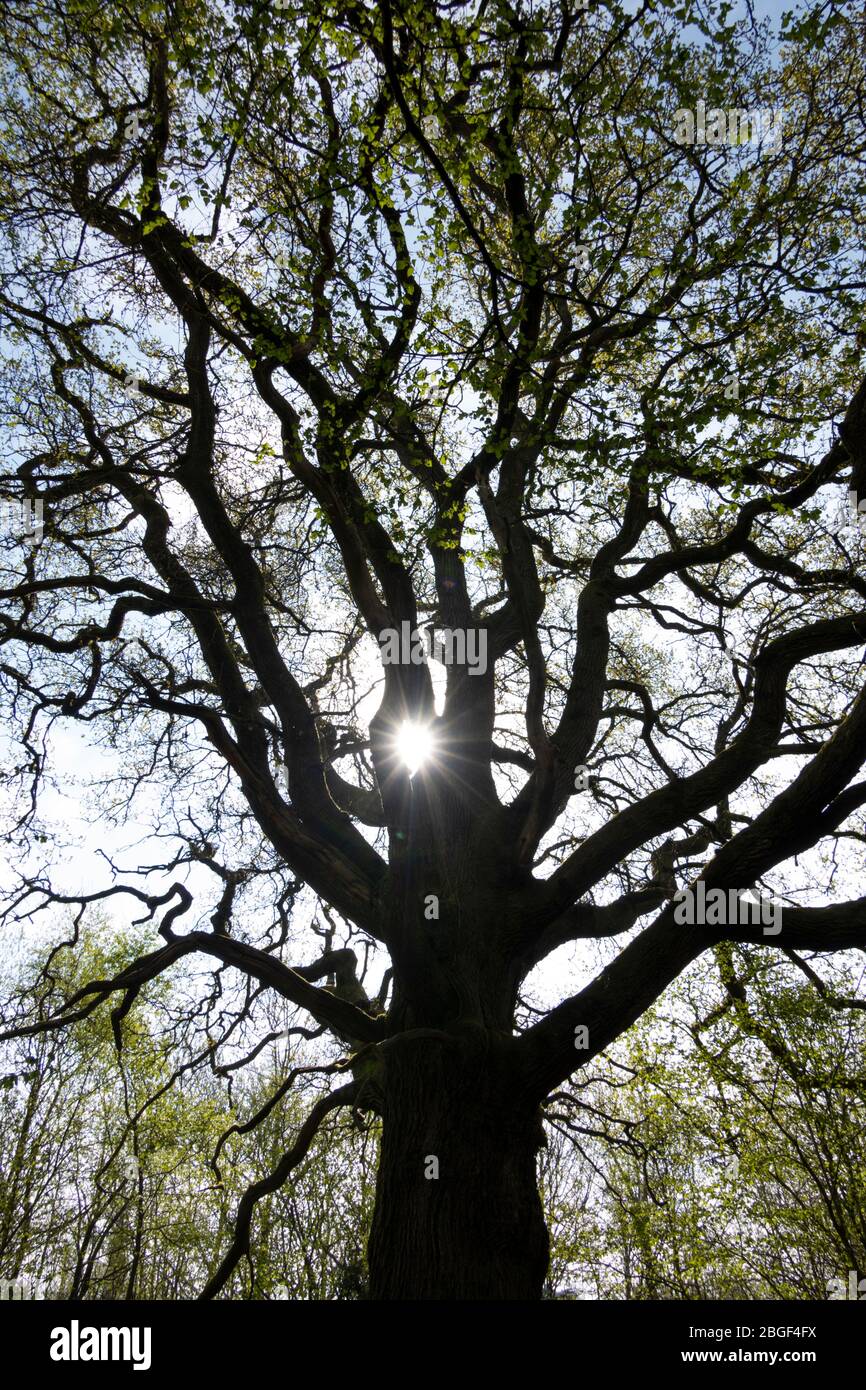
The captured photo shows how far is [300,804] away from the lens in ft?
17.1

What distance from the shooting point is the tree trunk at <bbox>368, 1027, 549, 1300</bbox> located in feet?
12.1

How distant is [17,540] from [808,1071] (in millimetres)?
7901

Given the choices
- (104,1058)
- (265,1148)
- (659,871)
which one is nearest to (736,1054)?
(659,871)
